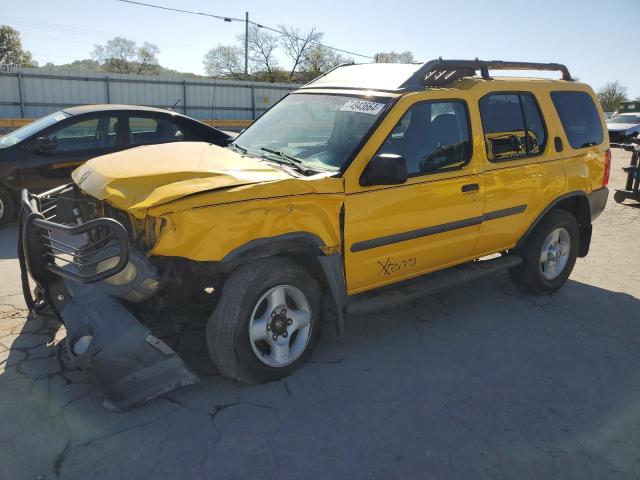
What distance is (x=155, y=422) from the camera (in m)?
2.96

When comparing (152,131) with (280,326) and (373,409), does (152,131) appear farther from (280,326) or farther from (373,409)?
(373,409)

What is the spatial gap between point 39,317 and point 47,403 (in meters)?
1.21

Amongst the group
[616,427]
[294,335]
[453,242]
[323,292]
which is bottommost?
[616,427]

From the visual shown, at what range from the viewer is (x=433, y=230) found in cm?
394

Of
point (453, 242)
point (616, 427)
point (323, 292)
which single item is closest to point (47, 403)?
point (323, 292)

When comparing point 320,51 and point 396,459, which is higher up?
point 320,51

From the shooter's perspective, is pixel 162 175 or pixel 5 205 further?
pixel 5 205

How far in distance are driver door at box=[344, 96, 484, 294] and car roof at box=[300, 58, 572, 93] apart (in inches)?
8.2

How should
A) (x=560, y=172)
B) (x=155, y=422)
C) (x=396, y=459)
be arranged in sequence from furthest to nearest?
(x=560, y=172)
(x=155, y=422)
(x=396, y=459)

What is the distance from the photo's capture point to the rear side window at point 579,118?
487 centimetres

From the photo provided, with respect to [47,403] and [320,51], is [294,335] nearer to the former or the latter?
[47,403]

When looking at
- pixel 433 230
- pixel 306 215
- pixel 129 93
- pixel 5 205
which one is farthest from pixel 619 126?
pixel 306 215

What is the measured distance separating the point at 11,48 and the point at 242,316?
7841 centimetres

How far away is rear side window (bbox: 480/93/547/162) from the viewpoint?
423 centimetres
